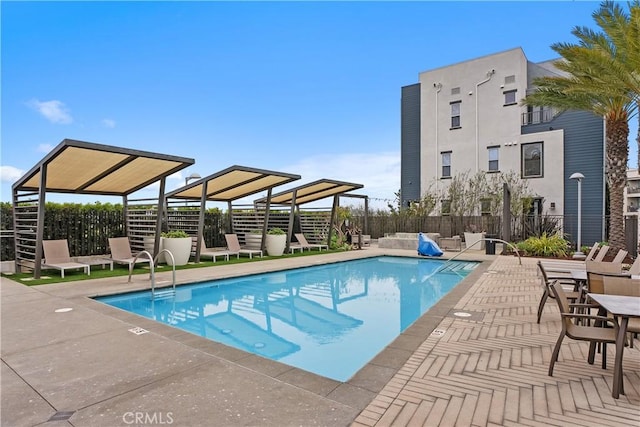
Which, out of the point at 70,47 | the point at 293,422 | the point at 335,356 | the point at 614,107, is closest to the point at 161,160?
the point at 70,47

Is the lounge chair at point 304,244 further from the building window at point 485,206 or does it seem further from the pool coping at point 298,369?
the building window at point 485,206

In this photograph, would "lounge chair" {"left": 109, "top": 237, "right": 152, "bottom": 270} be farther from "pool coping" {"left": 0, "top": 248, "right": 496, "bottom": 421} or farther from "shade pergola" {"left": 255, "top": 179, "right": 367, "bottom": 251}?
"shade pergola" {"left": 255, "top": 179, "right": 367, "bottom": 251}

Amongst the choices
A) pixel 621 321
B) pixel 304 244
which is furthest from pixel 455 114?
pixel 621 321

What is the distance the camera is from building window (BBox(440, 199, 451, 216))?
20.8m

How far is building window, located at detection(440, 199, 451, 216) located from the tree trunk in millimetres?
8700

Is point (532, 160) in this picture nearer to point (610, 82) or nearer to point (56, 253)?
point (610, 82)

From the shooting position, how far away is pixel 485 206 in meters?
19.8

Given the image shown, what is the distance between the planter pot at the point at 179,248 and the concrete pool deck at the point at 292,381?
5.85 meters

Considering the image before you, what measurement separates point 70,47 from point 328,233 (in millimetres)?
11683

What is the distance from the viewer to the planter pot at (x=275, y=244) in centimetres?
1437

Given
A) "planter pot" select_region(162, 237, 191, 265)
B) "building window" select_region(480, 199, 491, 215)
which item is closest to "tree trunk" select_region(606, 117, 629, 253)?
"building window" select_region(480, 199, 491, 215)

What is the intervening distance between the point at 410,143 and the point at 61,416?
895 inches

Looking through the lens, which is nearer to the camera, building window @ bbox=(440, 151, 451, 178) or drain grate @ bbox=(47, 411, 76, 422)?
drain grate @ bbox=(47, 411, 76, 422)

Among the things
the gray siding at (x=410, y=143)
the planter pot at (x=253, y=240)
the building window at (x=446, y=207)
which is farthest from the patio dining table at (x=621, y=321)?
the gray siding at (x=410, y=143)
